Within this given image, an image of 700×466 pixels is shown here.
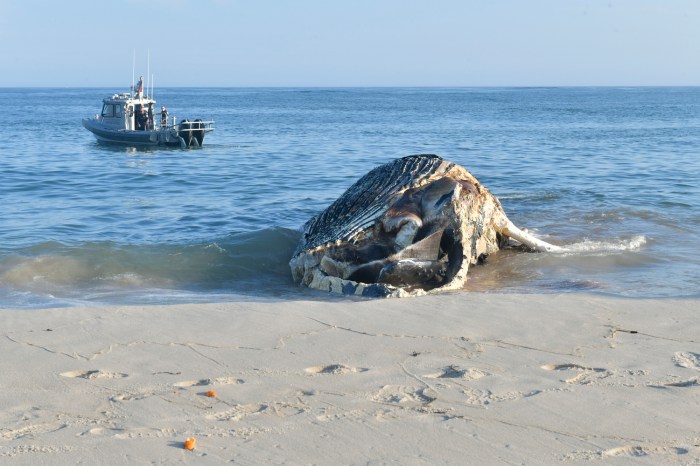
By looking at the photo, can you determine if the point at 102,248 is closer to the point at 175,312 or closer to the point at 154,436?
the point at 175,312

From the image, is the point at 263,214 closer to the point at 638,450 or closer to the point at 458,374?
the point at 458,374

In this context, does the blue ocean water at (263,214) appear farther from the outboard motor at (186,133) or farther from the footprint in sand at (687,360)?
the footprint in sand at (687,360)

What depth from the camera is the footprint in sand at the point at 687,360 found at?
5.71m

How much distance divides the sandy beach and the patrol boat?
2444 cm

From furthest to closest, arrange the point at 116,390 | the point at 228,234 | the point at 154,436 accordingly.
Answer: the point at 228,234 < the point at 116,390 < the point at 154,436

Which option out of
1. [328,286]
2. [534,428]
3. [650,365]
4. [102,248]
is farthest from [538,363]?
[102,248]

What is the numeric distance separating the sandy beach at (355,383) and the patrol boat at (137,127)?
80.2 ft

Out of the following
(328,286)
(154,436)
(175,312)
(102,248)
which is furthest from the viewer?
(102,248)

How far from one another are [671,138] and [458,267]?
88.1ft

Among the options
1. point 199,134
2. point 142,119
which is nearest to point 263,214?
point 199,134

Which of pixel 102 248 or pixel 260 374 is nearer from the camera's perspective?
pixel 260 374

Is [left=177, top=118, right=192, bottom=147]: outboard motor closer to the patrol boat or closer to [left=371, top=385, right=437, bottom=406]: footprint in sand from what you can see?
the patrol boat

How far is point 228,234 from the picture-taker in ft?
40.7

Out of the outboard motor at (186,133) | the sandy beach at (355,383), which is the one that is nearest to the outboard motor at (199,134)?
the outboard motor at (186,133)
